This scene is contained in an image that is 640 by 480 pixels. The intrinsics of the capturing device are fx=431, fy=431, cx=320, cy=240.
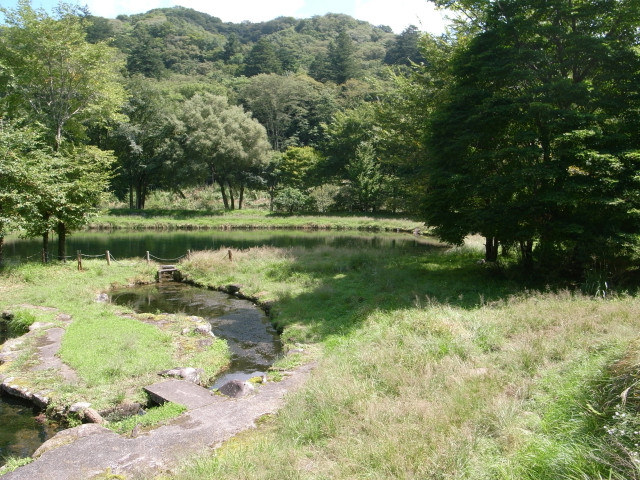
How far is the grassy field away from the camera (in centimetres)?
436

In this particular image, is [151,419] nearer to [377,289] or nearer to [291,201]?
[377,289]

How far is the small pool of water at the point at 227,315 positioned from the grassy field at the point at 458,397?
111cm

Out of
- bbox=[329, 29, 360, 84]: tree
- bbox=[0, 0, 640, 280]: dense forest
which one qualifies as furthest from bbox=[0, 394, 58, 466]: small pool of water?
bbox=[329, 29, 360, 84]: tree

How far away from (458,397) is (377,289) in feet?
31.9

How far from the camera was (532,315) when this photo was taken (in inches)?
353

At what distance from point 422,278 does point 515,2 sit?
32.9 ft

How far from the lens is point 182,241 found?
36.9m

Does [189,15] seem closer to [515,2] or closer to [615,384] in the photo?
[515,2]

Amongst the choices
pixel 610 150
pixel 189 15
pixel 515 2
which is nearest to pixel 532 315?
pixel 610 150

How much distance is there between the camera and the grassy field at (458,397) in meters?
4.36

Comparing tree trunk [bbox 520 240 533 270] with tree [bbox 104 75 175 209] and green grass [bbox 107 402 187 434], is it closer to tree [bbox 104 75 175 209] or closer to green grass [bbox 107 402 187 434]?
green grass [bbox 107 402 187 434]

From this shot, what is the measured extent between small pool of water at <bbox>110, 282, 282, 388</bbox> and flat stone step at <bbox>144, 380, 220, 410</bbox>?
1.11 meters

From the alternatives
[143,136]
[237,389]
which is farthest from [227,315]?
[143,136]

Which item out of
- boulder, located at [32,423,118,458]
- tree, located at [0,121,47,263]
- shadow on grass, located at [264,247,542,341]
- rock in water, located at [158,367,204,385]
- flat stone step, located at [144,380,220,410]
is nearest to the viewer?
boulder, located at [32,423,118,458]
